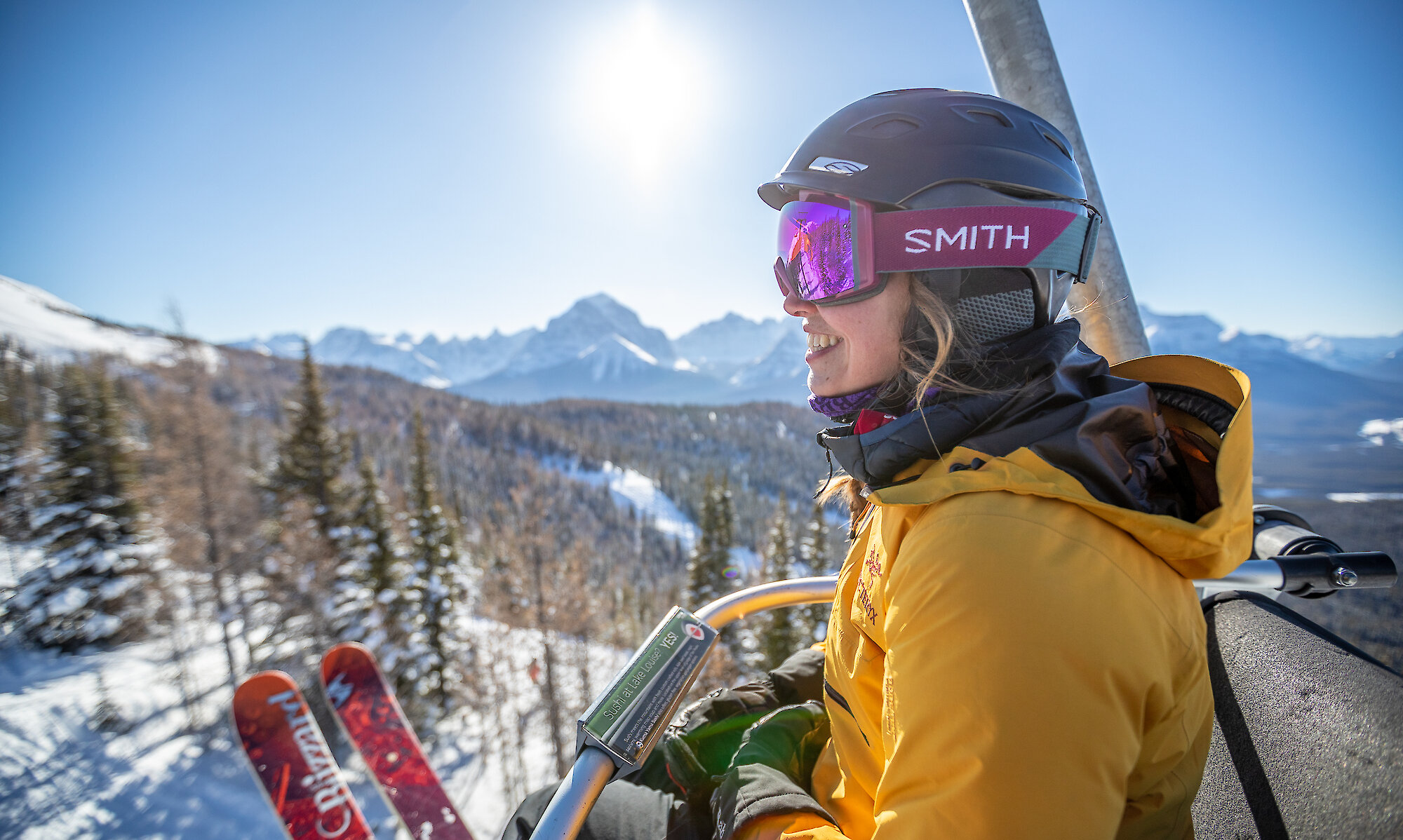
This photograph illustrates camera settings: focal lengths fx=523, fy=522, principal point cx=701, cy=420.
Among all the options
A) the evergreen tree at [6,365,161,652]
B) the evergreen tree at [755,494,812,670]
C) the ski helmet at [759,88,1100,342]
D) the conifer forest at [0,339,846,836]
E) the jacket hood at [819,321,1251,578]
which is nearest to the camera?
the jacket hood at [819,321,1251,578]

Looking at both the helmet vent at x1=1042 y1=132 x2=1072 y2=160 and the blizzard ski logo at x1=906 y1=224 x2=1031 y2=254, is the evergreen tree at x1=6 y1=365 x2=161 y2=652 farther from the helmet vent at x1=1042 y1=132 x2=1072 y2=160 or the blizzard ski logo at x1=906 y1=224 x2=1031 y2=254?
the helmet vent at x1=1042 y1=132 x2=1072 y2=160

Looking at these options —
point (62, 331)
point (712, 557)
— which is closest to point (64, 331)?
point (62, 331)

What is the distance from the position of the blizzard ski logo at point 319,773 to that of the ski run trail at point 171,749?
11547 mm

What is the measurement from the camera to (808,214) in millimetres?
2104

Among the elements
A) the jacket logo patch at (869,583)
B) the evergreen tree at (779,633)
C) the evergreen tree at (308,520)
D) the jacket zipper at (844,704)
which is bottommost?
the evergreen tree at (779,633)

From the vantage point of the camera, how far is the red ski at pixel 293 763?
9.81 meters

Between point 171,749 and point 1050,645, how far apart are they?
35.7 meters

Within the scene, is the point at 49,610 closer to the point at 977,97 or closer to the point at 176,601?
the point at 176,601

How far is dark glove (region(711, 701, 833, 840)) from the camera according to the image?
173cm

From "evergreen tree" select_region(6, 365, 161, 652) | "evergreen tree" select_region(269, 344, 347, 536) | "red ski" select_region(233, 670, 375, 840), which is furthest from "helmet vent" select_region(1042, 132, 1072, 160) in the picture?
"evergreen tree" select_region(6, 365, 161, 652)

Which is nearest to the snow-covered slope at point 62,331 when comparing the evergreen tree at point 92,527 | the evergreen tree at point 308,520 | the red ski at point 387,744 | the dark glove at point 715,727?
the evergreen tree at point 92,527

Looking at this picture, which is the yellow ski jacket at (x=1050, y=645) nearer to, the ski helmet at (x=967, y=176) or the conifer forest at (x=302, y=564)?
the ski helmet at (x=967, y=176)

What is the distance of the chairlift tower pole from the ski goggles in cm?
100

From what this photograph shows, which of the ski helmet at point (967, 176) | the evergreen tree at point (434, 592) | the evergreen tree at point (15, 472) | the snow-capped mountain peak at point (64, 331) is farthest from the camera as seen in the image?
the snow-capped mountain peak at point (64, 331)
